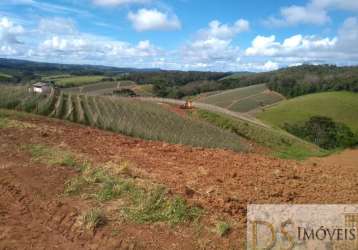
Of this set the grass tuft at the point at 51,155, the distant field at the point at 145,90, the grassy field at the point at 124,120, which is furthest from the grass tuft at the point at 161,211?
the distant field at the point at 145,90

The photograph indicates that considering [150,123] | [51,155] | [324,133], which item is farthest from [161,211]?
[324,133]

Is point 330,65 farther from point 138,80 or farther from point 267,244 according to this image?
point 267,244

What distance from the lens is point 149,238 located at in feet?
17.8

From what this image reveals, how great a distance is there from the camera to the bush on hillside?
47.8 metres

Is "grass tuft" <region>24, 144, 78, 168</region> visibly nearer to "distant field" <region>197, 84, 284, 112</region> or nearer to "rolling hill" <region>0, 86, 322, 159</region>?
"rolling hill" <region>0, 86, 322, 159</region>

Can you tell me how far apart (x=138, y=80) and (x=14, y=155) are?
104 m

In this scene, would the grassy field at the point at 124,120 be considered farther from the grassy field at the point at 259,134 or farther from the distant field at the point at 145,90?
the distant field at the point at 145,90

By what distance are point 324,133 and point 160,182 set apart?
4919cm

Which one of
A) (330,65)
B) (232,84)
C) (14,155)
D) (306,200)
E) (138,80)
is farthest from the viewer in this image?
(330,65)

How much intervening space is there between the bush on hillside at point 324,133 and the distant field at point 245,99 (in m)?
29.2

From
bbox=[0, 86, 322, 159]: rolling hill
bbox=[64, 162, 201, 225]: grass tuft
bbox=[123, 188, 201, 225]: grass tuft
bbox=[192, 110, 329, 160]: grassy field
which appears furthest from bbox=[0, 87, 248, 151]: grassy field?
bbox=[123, 188, 201, 225]: grass tuft

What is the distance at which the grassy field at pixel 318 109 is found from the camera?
77.8m

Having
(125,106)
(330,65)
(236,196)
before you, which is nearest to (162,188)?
(236,196)

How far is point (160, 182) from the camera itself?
714 centimetres
